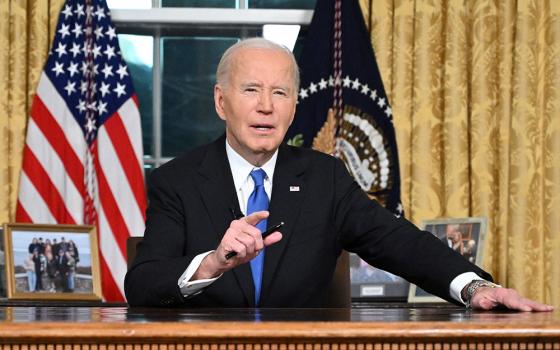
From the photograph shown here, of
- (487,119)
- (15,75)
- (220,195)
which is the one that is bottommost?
(220,195)

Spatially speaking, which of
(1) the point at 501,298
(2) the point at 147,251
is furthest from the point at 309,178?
(1) the point at 501,298

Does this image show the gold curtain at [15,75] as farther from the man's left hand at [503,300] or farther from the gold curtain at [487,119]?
the man's left hand at [503,300]

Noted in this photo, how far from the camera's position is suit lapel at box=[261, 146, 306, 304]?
8.64 ft

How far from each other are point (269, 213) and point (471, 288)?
55 centimetres

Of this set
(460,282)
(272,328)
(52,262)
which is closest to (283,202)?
(460,282)

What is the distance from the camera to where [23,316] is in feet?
6.03

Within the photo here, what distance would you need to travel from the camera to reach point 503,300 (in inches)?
88.3

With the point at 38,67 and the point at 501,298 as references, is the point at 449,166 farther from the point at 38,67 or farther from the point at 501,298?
the point at 501,298

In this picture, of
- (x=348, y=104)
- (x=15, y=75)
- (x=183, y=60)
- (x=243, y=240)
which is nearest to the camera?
(x=243, y=240)

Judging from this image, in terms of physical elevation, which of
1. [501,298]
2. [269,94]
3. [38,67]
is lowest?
[501,298]

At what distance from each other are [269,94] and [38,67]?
1939 mm

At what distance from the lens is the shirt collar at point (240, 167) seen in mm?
2807

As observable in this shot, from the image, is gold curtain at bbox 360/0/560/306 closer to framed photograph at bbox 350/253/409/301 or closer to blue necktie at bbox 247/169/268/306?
framed photograph at bbox 350/253/409/301

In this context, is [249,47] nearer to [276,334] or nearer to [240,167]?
[240,167]
